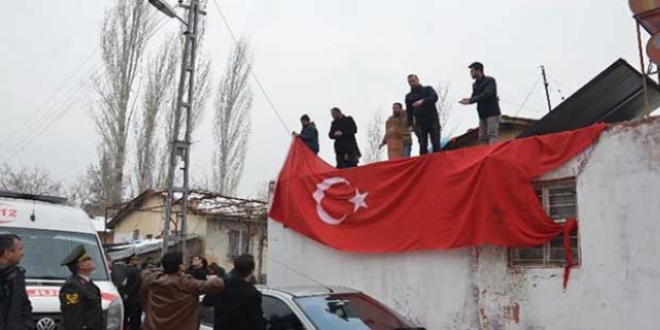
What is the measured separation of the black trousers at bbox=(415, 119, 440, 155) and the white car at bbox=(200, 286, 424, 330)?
452cm

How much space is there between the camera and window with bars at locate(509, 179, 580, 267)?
8641mm

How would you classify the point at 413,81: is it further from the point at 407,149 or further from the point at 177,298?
the point at 177,298

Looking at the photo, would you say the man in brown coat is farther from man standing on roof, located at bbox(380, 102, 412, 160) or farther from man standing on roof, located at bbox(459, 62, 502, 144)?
man standing on roof, located at bbox(380, 102, 412, 160)

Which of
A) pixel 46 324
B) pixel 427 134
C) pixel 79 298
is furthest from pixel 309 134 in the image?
pixel 79 298

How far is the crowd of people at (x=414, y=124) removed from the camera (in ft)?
34.0

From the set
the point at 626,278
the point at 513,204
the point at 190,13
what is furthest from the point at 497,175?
the point at 190,13

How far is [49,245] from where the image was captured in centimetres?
783

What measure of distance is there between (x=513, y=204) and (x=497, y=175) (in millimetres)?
479

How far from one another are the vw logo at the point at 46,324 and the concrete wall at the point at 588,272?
5.42 meters

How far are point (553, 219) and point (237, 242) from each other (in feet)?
66.1

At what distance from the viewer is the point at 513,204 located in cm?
875

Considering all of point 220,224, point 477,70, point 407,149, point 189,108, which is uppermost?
point 477,70

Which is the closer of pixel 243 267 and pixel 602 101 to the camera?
pixel 243 267

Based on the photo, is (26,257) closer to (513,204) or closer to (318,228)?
(318,228)
